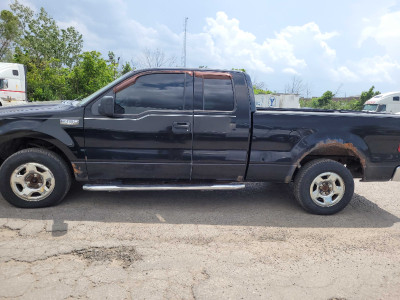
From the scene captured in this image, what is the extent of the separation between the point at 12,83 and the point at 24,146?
1662 centimetres

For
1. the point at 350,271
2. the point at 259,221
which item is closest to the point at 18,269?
the point at 259,221

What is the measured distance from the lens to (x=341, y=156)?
14.4ft

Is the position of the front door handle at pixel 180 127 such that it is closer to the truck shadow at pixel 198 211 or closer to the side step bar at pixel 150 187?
the side step bar at pixel 150 187

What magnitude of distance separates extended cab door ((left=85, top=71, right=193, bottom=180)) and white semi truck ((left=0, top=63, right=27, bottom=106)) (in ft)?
56.5

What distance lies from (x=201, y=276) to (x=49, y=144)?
2788mm

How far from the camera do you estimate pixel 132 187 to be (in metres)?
3.86

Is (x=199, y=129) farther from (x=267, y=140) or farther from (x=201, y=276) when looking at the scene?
(x=201, y=276)

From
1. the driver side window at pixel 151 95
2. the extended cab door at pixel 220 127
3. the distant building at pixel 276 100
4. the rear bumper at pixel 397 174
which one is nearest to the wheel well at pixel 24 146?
the driver side window at pixel 151 95

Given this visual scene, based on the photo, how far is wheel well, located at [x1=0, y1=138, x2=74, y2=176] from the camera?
158 inches

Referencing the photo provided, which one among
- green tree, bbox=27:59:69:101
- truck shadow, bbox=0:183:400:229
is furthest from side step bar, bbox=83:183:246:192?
green tree, bbox=27:59:69:101

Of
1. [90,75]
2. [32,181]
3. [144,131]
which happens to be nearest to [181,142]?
[144,131]

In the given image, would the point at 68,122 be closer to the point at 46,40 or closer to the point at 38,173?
the point at 38,173

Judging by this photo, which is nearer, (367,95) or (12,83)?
(12,83)

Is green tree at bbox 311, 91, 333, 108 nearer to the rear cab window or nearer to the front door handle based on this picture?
the rear cab window
